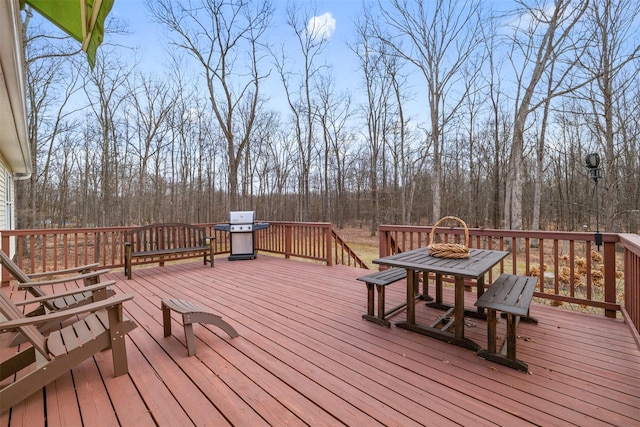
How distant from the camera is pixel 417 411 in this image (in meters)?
1.61

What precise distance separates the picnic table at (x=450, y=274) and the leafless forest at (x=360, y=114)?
277 inches

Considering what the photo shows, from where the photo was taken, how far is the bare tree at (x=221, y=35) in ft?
27.2

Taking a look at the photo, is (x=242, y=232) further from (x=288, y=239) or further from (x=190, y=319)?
(x=190, y=319)

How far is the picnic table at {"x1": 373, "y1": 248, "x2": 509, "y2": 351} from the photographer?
2.34 m

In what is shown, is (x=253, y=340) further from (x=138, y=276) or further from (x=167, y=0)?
(x=167, y=0)

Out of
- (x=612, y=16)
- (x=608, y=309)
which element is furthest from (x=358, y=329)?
(x=612, y=16)

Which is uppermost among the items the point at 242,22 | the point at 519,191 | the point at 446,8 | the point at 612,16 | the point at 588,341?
the point at 446,8

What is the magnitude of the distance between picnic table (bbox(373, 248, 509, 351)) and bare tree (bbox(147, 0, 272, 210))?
721 cm

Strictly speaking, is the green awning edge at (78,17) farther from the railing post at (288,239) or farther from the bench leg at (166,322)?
the railing post at (288,239)

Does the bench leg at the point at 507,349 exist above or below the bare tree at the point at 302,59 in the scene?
below

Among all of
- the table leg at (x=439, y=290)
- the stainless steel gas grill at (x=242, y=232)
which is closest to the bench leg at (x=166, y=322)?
the table leg at (x=439, y=290)

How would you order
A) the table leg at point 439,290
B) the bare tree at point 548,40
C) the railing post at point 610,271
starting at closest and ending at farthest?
the railing post at point 610,271, the table leg at point 439,290, the bare tree at point 548,40

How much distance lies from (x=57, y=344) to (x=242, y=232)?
4.59 metres

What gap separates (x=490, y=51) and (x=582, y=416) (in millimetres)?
13754
